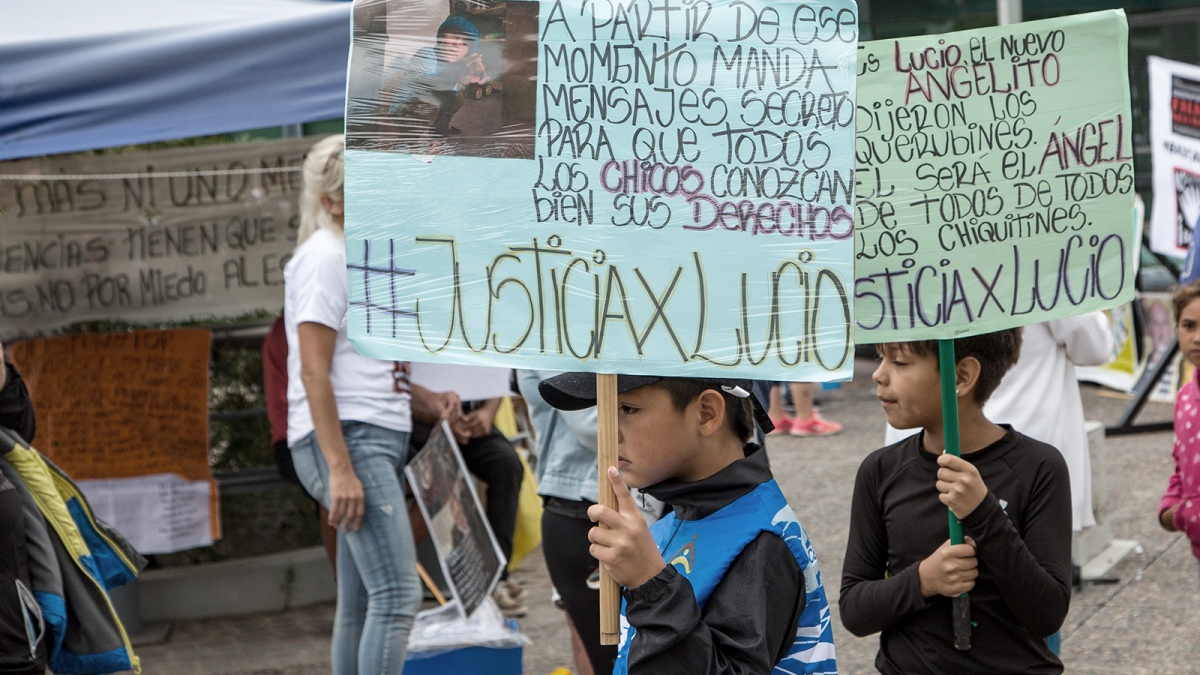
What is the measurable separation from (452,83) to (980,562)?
1424 millimetres

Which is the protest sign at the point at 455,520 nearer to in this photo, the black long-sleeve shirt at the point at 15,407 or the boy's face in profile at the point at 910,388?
the black long-sleeve shirt at the point at 15,407

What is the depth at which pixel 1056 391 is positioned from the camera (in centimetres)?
452

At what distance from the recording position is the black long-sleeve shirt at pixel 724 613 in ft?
6.71

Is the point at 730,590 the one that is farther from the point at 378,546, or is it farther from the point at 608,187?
the point at 378,546

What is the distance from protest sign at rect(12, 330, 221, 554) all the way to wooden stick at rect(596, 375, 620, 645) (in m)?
4.36

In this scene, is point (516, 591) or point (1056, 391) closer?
point (1056, 391)

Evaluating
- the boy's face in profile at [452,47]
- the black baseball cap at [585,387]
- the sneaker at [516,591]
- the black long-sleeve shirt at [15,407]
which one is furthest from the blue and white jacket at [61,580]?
the sneaker at [516,591]

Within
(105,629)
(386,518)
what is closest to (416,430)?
(386,518)

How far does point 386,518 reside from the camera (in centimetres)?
430

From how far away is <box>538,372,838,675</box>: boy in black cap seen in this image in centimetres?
206

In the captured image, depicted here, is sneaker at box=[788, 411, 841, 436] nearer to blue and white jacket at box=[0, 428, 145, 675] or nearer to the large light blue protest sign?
blue and white jacket at box=[0, 428, 145, 675]

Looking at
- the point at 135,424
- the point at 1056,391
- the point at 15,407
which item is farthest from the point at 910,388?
the point at 135,424

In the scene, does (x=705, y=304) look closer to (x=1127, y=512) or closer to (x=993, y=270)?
(x=993, y=270)

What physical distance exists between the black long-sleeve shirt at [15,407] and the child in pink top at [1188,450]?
325 centimetres
